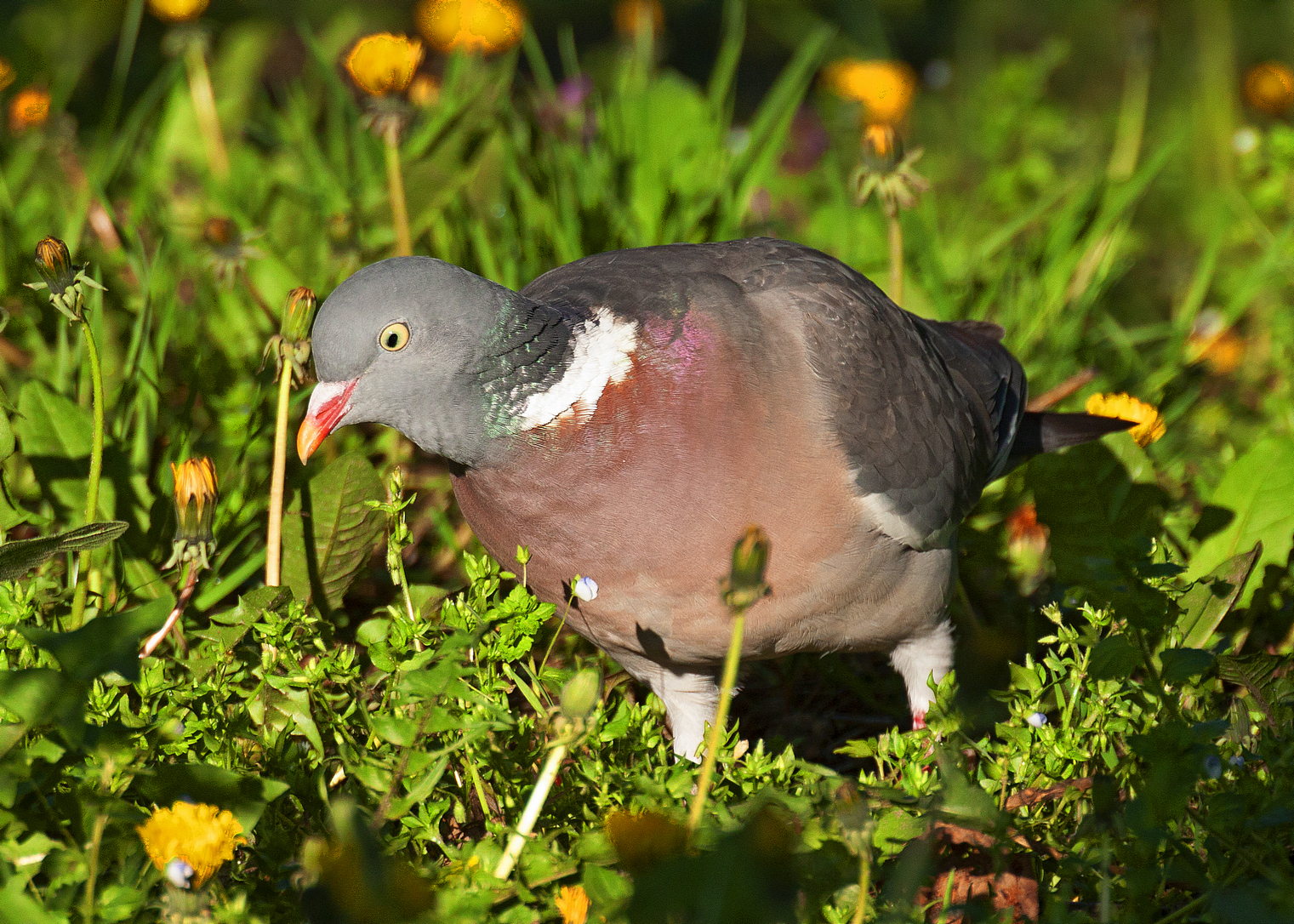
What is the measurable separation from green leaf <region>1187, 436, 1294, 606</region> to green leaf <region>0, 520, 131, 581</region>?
2674 mm

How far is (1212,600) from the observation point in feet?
9.30

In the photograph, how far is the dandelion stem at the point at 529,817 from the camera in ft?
5.96

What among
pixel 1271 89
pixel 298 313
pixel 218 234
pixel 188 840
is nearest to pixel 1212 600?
pixel 298 313

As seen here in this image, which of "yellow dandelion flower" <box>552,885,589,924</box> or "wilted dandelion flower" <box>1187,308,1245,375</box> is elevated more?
"yellow dandelion flower" <box>552,885,589,924</box>

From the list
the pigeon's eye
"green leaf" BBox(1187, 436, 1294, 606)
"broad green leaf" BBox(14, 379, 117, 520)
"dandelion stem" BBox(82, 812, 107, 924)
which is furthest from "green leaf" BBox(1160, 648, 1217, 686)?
"broad green leaf" BBox(14, 379, 117, 520)

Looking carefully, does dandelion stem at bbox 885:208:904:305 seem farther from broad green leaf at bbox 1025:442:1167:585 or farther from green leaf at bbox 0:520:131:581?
green leaf at bbox 0:520:131:581

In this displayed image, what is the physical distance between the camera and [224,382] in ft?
11.6

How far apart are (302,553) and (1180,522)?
7.92ft

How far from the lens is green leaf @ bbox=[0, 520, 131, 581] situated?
223 centimetres

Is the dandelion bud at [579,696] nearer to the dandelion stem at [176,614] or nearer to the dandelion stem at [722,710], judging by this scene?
the dandelion stem at [722,710]

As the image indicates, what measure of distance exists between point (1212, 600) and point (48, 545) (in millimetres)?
2614

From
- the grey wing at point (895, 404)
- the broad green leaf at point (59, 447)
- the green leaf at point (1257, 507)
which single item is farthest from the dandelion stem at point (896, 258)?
the broad green leaf at point (59, 447)

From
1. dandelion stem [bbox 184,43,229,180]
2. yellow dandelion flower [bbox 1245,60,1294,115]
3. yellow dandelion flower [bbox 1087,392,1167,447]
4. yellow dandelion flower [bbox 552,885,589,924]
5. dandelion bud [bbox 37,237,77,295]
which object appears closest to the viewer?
yellow dandelion flower [bbox 552,885,589,924]

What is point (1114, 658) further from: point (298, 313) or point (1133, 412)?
point (298, 313)
